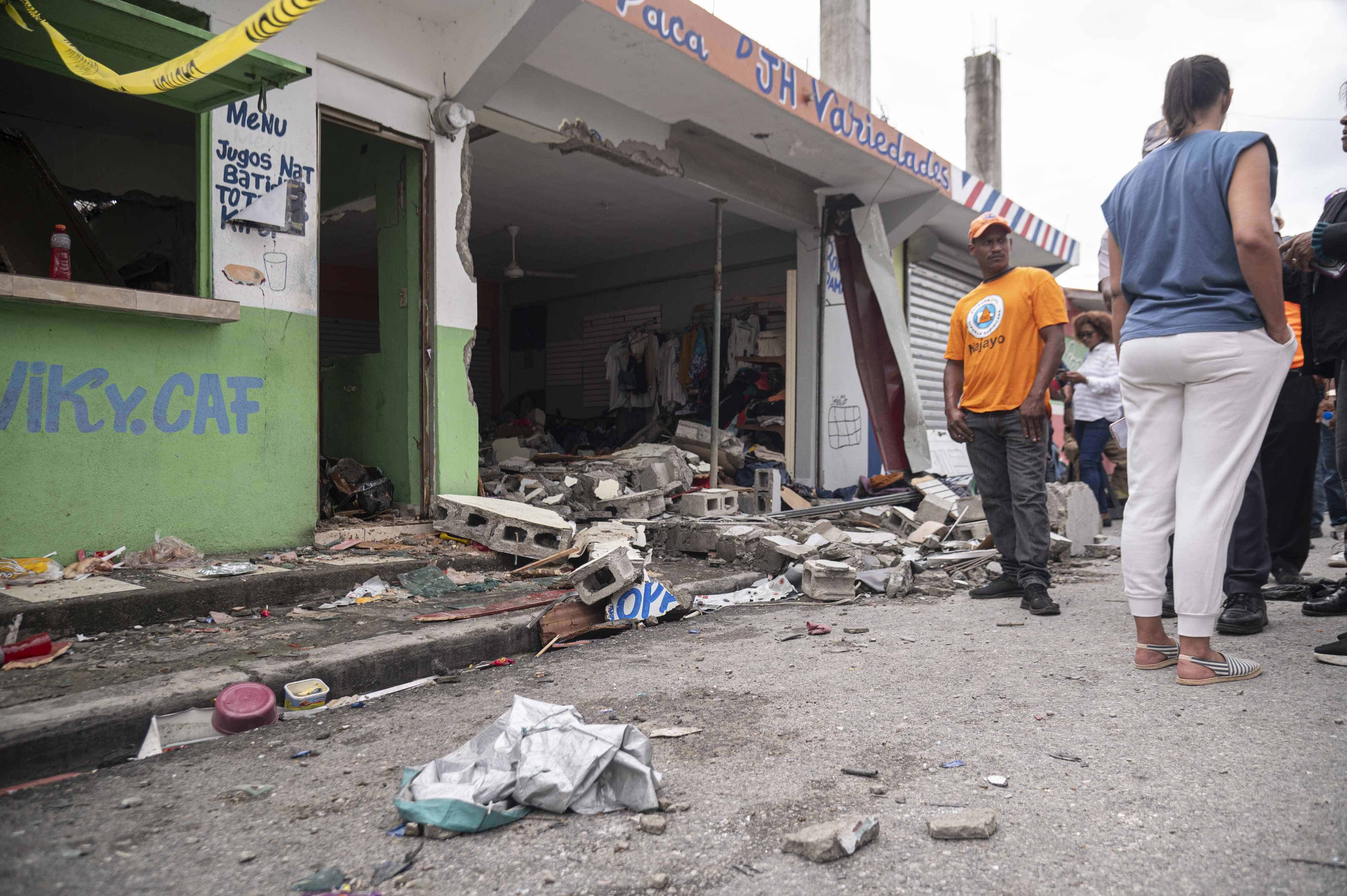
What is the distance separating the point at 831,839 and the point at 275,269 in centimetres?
449

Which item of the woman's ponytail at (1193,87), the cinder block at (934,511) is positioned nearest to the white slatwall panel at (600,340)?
the cinder block at (934,511)

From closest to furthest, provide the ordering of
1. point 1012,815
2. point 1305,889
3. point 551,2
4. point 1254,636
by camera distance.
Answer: point 1305,889 < point 1012,815 < point 1254,636 < point 551,2

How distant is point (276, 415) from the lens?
484 cm

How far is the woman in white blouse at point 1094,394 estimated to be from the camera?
24.9 ft

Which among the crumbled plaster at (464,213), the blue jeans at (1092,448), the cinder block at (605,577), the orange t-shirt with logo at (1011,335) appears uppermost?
the crumbled plaster at (464,213)

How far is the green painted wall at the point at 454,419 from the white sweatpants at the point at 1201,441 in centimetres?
424

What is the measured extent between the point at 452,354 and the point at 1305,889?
208 inches

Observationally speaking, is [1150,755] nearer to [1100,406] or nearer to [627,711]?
[627,711]

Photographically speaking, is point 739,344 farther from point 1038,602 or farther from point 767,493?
point 1038,602

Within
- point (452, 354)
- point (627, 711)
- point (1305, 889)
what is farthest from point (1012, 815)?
point (452, 354)

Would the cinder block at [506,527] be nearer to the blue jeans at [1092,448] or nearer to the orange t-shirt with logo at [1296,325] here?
the orange t-shirt with logo at [1296,325]

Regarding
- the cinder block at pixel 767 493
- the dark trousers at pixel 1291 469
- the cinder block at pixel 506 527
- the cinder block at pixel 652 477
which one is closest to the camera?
the dark trousers at pixel 1291 469

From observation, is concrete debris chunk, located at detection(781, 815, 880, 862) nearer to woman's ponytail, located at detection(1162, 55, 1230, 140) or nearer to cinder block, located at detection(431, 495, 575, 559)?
woman's ponytail, located at detection(1162, 55, 1230, 140)

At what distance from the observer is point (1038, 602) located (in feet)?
13.6
